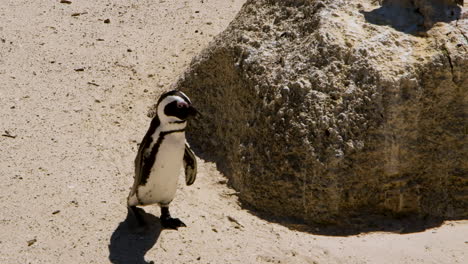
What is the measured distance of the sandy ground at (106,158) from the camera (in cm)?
406

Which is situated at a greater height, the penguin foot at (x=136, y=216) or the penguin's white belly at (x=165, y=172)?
the penguin's white belly at (x=165, y=172)

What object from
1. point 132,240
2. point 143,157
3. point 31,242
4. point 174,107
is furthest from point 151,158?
point 31,242

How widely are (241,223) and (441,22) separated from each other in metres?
1.98

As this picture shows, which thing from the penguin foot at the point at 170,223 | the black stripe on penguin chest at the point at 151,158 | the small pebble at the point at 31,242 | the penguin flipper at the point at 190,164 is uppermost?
the black stripe on penguin chest at the point at 151,158

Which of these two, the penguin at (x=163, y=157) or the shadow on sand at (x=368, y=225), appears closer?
the penguin at (x=163, y=157)

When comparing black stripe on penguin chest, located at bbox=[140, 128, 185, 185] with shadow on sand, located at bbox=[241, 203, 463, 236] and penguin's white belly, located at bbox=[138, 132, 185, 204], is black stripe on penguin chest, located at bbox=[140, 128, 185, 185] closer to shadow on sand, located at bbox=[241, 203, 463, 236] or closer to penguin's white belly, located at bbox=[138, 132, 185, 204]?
penguin's white belly, located at bbox=[138, 132, 185, 204]

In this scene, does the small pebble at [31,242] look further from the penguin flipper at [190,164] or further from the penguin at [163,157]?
the penguin flipper at [190,164]

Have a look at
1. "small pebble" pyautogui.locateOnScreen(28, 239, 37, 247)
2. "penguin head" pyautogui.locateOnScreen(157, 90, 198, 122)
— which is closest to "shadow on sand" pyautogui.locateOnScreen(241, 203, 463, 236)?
"penguin head" pyautogui.locateOnScreen(157, 90, 198, 122)

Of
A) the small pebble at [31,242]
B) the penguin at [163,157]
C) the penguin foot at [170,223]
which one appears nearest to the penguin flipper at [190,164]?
the penguin at [163,157]

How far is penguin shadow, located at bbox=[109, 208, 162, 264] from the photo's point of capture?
12.9 ft

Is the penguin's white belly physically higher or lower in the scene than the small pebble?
higher

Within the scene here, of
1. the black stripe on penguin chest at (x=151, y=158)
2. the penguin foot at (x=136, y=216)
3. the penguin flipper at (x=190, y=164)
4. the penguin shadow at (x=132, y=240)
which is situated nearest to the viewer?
the penguin shadow at (x=132, y=240)

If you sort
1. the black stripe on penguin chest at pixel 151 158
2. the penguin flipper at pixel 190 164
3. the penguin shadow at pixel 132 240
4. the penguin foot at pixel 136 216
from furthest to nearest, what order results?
1. the penguin flipper at pixel 190 164
2. the penguin foot at pixel 136 216
3. the black stripe on penguin chest at pixel 151 158
4. the penguin shadow at pixel 132 240

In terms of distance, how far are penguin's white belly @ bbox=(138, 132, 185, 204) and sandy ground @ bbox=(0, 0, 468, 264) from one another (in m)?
0.21
